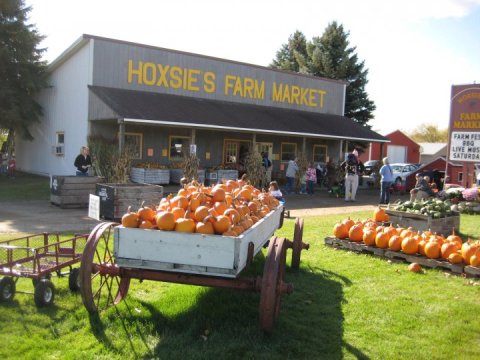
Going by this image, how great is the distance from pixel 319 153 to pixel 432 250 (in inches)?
827

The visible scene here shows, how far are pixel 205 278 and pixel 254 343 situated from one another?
746mm

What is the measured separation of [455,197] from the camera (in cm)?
1636

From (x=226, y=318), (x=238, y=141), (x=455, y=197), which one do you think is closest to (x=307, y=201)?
(x=455, y=197)

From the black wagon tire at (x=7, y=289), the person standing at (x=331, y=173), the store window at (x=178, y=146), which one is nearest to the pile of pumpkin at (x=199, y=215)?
the black wagon tire at (x=7, y=289)

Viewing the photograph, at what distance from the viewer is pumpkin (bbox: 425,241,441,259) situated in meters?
7.42

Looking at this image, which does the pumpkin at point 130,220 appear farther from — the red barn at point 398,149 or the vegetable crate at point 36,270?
the red barn at point 398,149

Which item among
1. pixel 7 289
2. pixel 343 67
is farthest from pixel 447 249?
pixel 343 67

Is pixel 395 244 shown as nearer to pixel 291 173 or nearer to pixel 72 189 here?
Result: pixel 72 189

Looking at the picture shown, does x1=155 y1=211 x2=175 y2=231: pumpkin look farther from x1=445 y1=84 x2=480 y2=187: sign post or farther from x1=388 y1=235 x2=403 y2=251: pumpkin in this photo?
x1=445 y1=84 x2=480 y2=187: sign post

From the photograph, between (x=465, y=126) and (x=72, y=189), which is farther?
(x=465, y=126)

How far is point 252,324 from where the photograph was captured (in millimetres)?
4766

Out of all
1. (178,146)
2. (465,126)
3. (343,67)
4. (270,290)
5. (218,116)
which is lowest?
(270,290)

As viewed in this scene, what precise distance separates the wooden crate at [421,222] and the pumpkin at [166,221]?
6778mm

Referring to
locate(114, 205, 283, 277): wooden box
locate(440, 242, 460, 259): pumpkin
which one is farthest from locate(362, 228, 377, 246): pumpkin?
locate(114, 205, 283, 277): wooden box
